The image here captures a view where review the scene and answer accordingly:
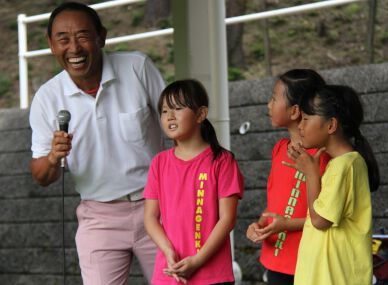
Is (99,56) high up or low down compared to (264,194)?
up

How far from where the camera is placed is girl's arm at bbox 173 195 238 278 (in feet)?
11.1

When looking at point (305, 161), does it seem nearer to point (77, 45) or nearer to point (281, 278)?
point (281, 278)

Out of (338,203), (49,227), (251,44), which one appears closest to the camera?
(338,203)

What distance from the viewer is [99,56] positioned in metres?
4.00

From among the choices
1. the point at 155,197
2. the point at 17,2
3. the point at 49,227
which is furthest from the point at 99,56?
the point at 17,2

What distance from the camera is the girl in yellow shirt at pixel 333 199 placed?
3090 mm

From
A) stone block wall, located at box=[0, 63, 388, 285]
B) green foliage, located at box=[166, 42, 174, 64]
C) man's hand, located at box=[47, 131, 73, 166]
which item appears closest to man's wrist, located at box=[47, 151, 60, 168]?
man's hand, located at box=[47, 131, 73, 166]

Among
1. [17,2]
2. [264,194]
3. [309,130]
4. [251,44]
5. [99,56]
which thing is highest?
[17,2]

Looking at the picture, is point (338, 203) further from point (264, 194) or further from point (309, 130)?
point (264, 194)

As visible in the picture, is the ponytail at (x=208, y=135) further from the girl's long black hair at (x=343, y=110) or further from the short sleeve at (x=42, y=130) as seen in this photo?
the short sleeve at (x=42, y=130)

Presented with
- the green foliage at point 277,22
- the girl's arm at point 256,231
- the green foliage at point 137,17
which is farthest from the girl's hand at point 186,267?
the green foliage at point 137,17

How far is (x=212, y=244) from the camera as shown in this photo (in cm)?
339

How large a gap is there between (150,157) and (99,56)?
507 millimetres

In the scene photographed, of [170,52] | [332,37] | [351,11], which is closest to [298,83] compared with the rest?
[332,37]
